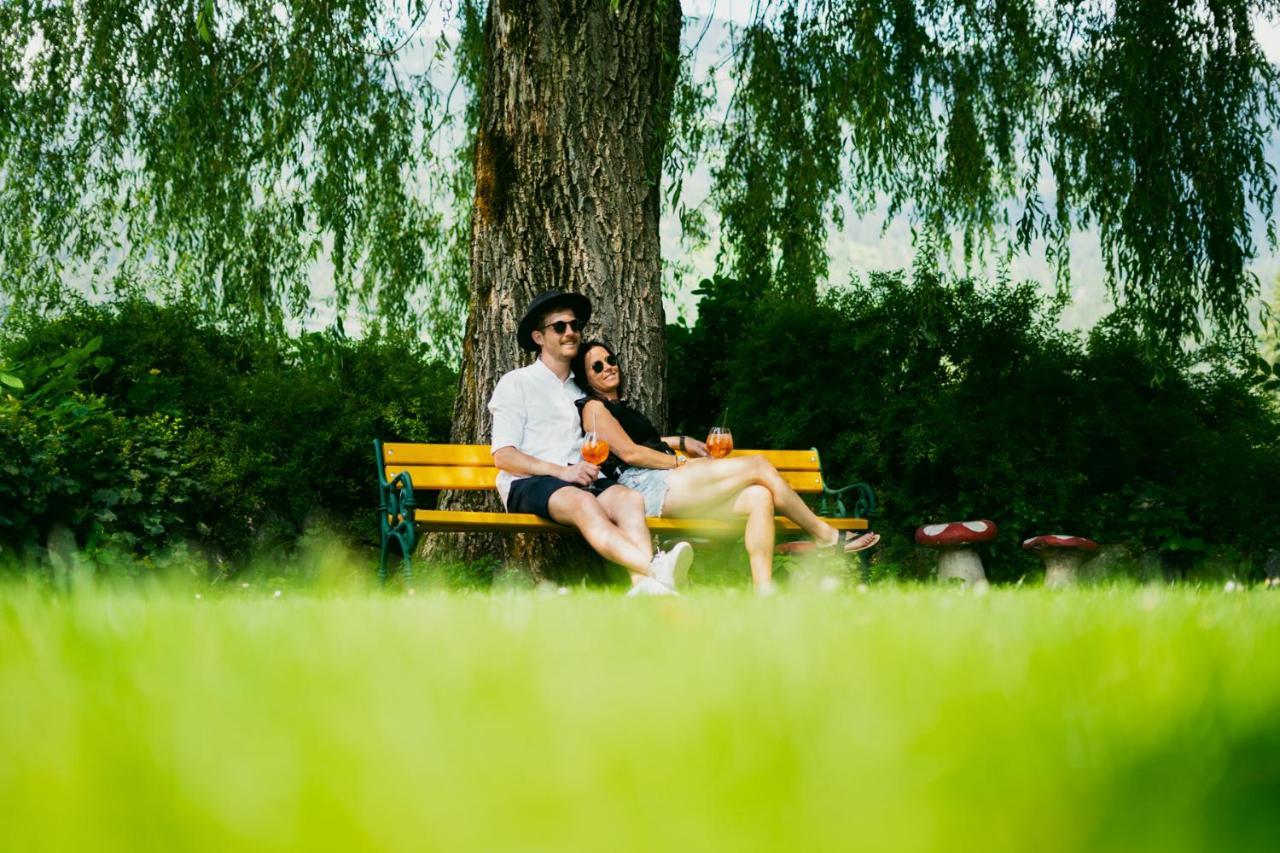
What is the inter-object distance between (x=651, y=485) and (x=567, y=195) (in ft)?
5.13

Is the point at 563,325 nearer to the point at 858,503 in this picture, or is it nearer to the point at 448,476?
the point at 448,476

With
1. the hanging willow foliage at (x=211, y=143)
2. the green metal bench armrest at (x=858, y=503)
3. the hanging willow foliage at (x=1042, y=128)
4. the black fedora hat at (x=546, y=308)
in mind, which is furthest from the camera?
the hanging willow foliage at (x=211, y=143)

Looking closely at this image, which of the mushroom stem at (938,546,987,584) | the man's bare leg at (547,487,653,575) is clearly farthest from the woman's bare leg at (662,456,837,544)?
the mushroom stem at (938,546,987,584)

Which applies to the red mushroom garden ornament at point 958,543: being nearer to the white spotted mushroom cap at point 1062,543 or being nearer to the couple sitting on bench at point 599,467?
the white spotted mushroom cap at point 1062,543

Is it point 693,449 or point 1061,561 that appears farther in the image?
point 1061,561

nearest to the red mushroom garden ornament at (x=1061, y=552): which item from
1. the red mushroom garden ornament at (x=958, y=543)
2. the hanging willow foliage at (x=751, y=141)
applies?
the red mushroom garden ornament at (x=958, y=543)

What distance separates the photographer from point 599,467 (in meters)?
6.12

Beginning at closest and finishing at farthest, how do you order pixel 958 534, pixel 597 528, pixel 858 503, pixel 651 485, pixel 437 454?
1. pixel 597 528
2. pixel 651 485
3. pixel 437 454
4. pixel 858 503
5. pixel 958 534

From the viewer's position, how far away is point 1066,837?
3.49 ft

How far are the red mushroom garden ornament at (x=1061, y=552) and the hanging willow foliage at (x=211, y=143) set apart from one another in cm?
475

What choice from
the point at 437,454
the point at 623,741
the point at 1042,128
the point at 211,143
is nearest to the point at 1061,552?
the point at 1042,128

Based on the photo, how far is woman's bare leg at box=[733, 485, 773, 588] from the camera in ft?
18.3

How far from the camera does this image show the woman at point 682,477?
5766mm

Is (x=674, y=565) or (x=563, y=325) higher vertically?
(x=563, y=325)
